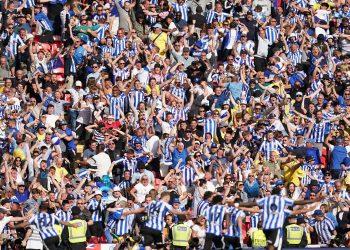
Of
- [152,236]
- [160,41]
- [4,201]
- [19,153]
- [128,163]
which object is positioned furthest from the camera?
[160,41]

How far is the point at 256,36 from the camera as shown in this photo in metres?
40.2

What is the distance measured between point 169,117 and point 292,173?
10.2 ft

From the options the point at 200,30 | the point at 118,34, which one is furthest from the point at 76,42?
the point at 200,30

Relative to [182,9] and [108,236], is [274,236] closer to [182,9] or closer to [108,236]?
[108,236]

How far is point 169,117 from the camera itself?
36.4m

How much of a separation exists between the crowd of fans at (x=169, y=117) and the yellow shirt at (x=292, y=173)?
0.04 metres

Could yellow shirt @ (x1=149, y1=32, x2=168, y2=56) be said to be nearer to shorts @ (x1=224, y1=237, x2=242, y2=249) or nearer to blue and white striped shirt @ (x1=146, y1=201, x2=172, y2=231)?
blue and white striped shirt @ (x1=146, y1=201, x2=172, y2=231)

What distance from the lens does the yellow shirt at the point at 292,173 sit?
1409 inches

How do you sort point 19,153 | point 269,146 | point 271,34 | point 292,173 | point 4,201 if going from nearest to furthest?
point 4,201, point 19,153, point 292,173, point 269,146, point 271,34

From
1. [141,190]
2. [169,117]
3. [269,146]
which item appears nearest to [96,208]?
[141,190]

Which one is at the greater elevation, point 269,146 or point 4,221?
point 269,146

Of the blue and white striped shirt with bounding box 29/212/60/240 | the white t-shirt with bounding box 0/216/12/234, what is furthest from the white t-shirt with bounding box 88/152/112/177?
the white t-shirt with bounding box 0/216/12/234

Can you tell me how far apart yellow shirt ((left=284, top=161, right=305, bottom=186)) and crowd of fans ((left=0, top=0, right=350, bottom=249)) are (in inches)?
1.5

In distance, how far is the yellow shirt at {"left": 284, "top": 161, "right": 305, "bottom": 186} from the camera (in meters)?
35.8
